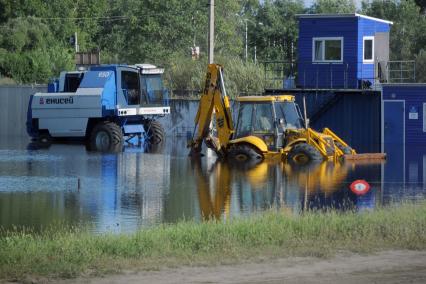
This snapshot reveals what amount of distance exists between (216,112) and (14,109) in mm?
19457

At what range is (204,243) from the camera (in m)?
12.7

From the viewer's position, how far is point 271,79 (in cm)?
4875

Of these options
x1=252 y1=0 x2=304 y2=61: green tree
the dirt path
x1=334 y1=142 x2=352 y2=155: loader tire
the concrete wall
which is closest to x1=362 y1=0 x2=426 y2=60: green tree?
x1=252 y1=0 x2=304 y2=61: green tree

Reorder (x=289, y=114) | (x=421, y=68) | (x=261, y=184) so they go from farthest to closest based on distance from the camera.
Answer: (x=421, y=68)
(x=289, y=114)
(x=261, y=184)

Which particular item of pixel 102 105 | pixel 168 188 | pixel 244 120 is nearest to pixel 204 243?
pixel 168 188

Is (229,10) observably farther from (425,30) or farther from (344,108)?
(344,108)

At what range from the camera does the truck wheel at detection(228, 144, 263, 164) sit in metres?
30.7

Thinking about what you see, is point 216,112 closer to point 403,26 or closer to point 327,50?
point 327,50

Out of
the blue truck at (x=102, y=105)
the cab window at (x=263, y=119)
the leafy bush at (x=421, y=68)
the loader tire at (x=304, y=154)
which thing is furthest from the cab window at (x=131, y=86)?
the leafy bush at (x=421, y=68)

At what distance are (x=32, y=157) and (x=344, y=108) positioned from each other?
535 inches

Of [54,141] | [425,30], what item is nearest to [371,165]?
[54,141]

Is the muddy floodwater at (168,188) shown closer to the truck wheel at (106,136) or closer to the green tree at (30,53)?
the truck wheel at (106,136)

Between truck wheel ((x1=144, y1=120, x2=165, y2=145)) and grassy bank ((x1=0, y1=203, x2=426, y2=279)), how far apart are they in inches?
1021

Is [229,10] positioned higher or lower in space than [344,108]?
higher
